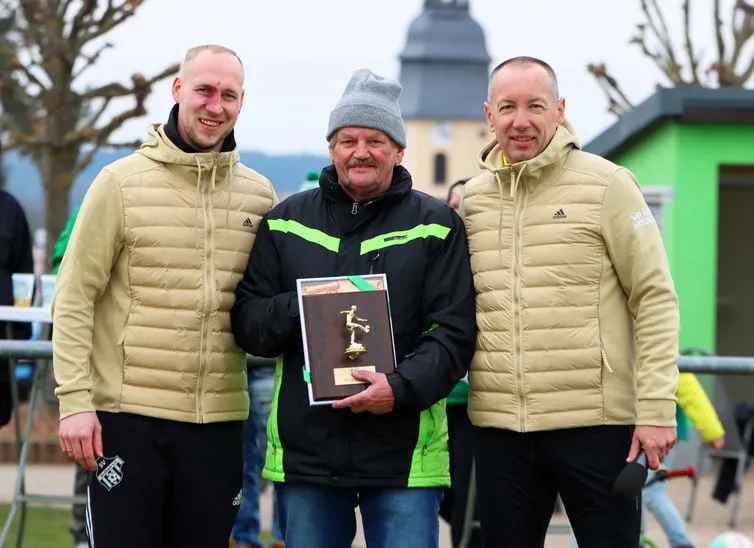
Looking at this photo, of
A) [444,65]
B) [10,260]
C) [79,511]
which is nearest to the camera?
[10,260]

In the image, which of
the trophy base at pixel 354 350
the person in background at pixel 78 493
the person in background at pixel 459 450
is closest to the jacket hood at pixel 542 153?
the trophy base at pixel 354 350

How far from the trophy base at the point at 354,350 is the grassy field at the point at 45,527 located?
3.83 metres

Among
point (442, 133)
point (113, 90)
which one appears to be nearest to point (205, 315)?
point (113, 90)

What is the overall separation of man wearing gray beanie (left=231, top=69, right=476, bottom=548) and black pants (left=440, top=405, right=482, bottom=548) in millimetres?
1744

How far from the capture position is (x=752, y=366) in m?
5.80

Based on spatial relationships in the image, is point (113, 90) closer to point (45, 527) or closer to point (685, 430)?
point (45, 527)

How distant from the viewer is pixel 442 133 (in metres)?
112

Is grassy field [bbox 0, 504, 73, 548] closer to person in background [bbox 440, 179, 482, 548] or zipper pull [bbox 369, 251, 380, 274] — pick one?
person in background [bbox 440, 179, 482, 548]

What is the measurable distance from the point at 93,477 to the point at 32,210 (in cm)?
2938

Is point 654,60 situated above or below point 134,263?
Answer: above

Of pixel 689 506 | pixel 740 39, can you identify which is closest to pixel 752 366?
pixel 689 506

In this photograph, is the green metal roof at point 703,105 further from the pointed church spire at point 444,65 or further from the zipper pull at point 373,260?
the pointed church spire at point 444,65

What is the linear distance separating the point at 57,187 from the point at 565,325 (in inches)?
443

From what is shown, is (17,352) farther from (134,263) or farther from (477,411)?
(477,411)
